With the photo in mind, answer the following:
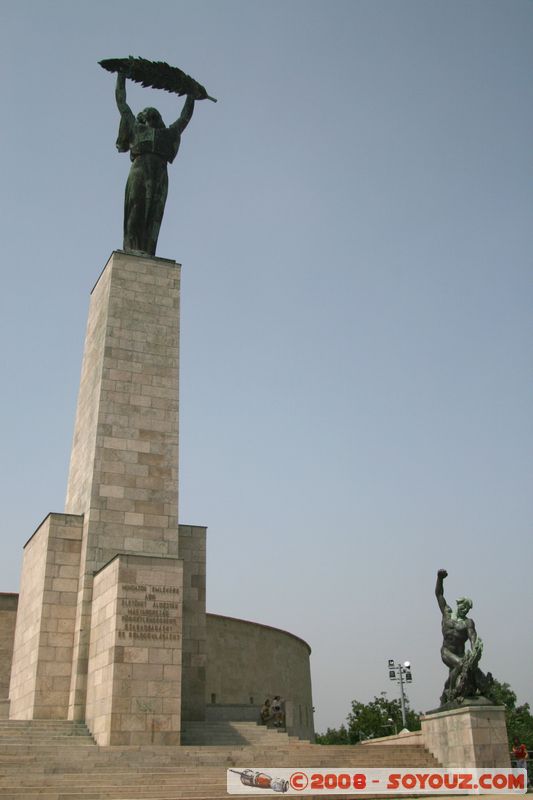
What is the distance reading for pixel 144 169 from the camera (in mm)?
22875

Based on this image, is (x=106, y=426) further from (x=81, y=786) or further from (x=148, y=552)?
(x=81, y=786)

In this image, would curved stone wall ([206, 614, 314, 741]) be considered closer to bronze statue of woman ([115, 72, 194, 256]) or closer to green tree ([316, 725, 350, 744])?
bronze statue of woman ([115, 72, 194, 256])

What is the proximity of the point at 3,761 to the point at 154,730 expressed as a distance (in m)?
3.46

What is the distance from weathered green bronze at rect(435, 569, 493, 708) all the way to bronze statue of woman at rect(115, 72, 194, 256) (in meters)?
12.9

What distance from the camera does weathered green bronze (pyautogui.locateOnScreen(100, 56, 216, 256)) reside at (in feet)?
74.9

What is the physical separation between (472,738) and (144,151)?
58.2 ft

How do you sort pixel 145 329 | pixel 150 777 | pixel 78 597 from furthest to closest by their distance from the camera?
pixel 145 329 → pixel 78 597 → pixel 150 777

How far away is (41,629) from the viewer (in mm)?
17938

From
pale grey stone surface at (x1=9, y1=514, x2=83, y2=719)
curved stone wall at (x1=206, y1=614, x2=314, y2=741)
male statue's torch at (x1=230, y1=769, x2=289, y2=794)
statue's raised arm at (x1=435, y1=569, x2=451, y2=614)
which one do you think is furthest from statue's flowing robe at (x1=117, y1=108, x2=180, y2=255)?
male statue's torch at (x1=230, y1=769, x2=289, y2=794)

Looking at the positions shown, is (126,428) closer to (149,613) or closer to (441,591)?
(149,613)

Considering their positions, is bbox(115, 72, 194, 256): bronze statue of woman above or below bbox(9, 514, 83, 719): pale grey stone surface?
above

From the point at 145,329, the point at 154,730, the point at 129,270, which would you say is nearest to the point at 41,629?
the point at 154,730

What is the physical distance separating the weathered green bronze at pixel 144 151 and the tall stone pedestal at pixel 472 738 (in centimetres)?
1488

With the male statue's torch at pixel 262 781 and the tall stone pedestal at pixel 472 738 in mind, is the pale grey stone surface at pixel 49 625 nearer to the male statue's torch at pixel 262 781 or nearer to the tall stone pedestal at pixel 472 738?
the male statue's torch at pixel 262 781
